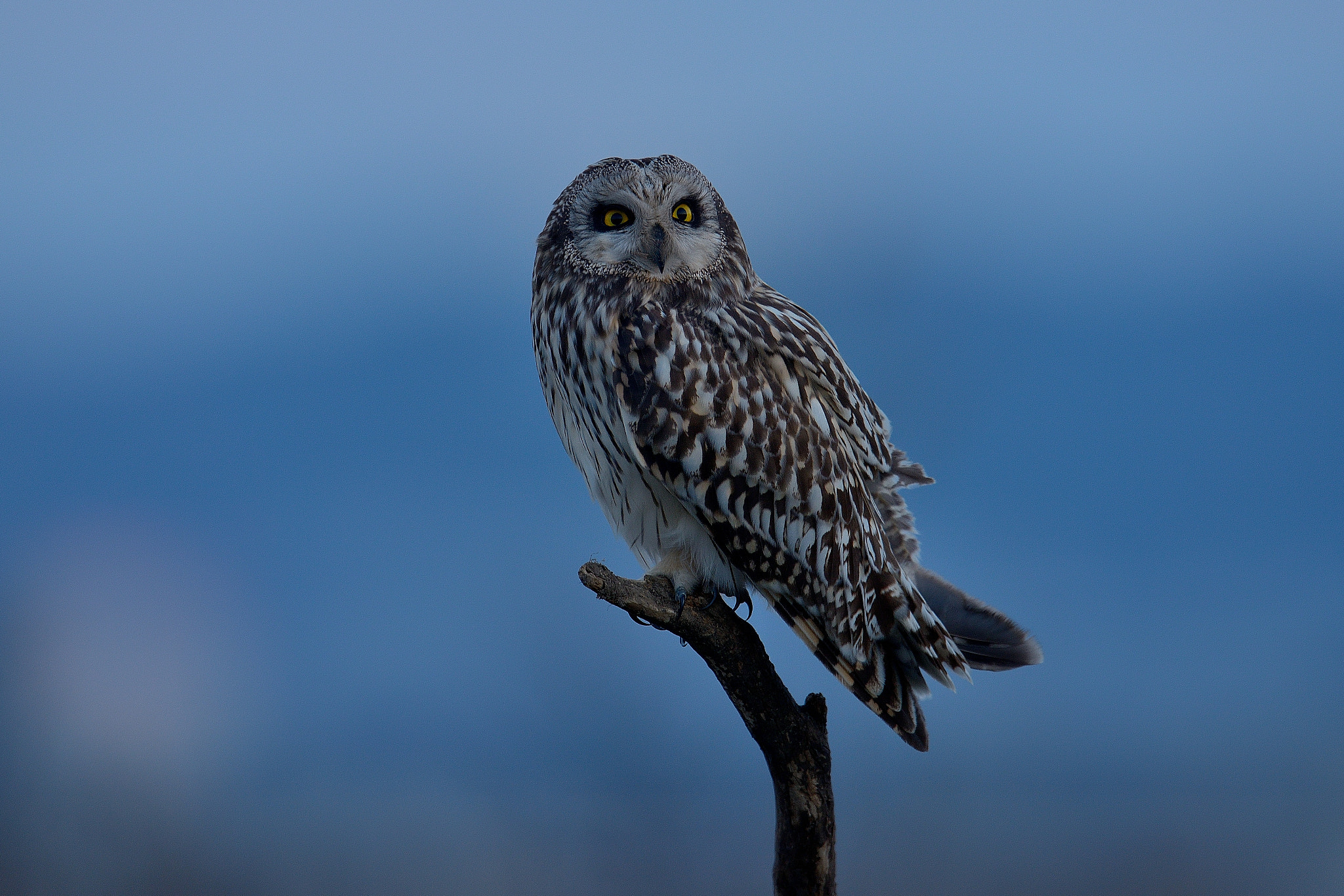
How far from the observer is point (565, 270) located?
1646 mm

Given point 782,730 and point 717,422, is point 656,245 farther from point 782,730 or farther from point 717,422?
point 782,730

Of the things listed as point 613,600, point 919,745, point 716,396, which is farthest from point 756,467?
point 919,745

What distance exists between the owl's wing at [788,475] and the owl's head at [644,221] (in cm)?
9

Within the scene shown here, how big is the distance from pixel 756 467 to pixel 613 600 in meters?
0.31

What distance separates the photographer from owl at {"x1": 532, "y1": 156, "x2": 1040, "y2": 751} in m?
1.52

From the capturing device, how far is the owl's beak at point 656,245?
5.12 ft

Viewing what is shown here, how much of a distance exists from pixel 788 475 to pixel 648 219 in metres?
0.47

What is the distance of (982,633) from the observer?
1.80m

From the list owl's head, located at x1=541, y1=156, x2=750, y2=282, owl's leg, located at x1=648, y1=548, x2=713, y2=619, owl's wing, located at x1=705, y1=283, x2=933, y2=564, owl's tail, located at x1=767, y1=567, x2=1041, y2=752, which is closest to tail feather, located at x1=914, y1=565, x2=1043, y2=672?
owl's tail, located at x1=767, y1=567, x2=1041, y2=752

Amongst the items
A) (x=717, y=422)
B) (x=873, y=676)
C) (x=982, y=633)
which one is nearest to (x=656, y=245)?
(x=717, y=422)

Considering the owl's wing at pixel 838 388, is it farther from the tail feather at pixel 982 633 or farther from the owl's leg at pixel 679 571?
the owl's leg at pixel 679 571

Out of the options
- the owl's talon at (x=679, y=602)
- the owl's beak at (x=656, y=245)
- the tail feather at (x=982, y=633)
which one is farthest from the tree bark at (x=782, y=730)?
the owl's beak at (x=656, y=245)

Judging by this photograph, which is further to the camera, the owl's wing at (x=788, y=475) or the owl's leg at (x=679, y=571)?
the owl's leg at (x=679, y=571)

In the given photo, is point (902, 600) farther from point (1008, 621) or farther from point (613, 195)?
point (613, 195)
